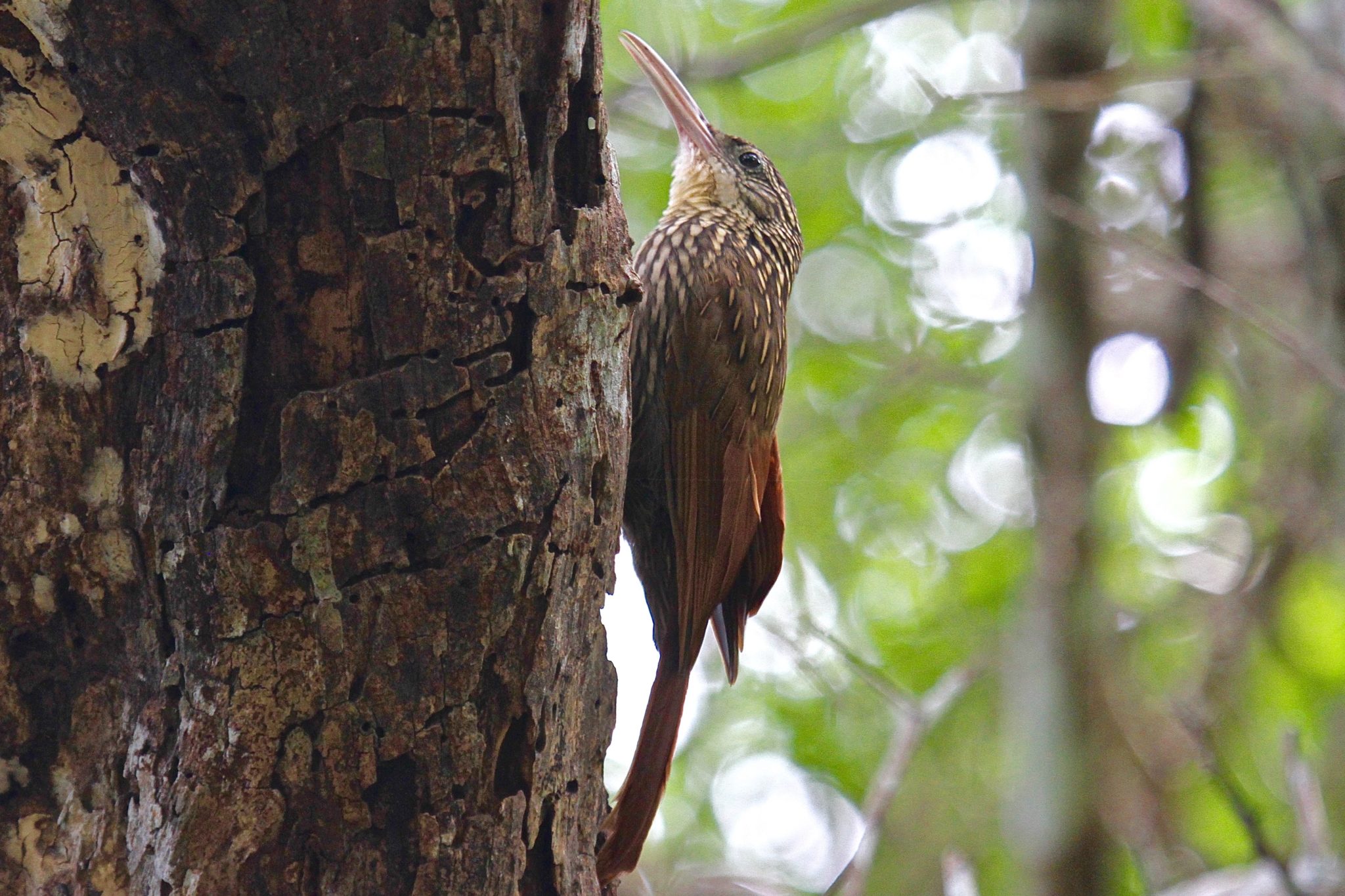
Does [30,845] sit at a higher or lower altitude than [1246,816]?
lower

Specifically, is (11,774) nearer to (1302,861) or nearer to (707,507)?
(707,507)

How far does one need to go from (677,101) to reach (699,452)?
1.28 meters

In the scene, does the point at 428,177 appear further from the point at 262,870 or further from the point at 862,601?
the point at 862,601

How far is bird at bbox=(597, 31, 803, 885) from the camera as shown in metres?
2.44

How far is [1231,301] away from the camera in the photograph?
3.01 metres

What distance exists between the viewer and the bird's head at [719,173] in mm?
3414

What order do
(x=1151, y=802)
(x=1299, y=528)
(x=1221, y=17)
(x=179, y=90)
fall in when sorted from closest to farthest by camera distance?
(x=179, y=90) → (x=1221, y=17) → (x=1299, y=528) → (x=1151, y=802)

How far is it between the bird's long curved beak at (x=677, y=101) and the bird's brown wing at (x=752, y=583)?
1.25 meters

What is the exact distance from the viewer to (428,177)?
1.53m

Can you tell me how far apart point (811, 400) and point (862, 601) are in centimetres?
98

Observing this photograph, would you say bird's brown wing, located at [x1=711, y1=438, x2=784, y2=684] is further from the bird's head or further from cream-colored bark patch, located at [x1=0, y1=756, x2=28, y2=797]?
cream-colored bark patch, located at [x1=0, y1=756, x2=28, y2=797]

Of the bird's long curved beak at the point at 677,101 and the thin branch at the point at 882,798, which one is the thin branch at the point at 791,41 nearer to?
the bird's long curved beak at the point at 677,101

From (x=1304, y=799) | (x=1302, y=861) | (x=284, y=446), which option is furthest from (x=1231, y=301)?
(x=284, y=446)

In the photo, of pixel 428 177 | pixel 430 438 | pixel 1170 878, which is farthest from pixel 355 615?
pixel 1170 878
